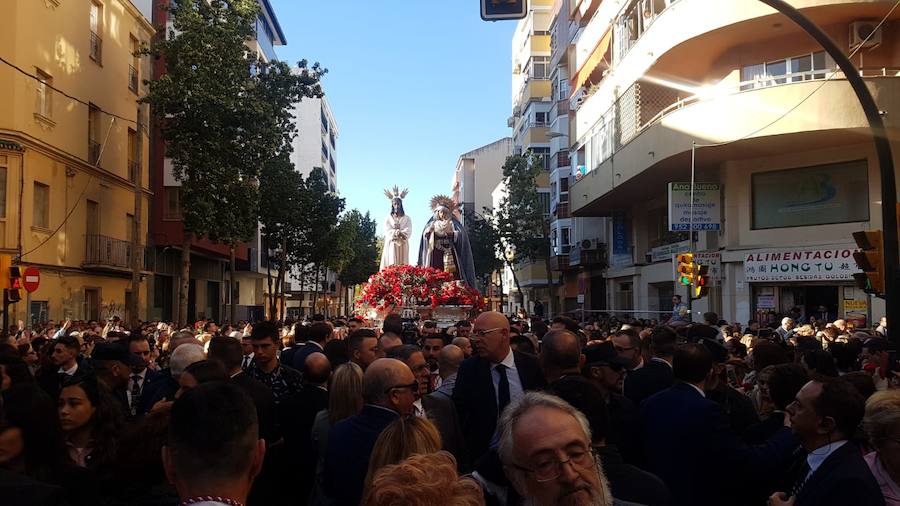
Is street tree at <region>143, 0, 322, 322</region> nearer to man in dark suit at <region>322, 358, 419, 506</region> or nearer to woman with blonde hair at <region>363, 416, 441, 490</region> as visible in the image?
man in dark suit at <region>322, 358, 419, 506</region>

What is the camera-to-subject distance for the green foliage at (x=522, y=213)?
5103 cm

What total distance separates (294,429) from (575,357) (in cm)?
197

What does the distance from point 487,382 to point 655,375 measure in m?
1.31

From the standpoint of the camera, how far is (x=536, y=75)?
204ft

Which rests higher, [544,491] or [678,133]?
[678,133]

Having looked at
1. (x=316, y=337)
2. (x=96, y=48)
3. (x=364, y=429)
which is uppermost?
(x=96, y=48)

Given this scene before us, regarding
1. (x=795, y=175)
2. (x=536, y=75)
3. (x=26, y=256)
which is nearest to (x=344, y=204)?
(x=536, y=75)

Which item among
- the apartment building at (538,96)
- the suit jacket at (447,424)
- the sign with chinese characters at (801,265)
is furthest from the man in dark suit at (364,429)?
the apartment building at (538,96)

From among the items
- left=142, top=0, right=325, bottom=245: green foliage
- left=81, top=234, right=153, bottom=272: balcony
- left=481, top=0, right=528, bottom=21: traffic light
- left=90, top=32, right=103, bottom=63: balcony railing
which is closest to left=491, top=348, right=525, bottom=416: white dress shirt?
left=481, top=0, right=528, bottom=21: traffic light

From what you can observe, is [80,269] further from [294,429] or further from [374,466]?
[374,466]

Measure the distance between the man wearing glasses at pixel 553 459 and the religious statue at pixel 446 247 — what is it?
23065 millimetres

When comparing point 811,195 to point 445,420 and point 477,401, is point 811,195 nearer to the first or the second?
point 477,401

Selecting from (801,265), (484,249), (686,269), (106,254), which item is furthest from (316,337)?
(484,249)

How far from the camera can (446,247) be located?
86.0 ft
